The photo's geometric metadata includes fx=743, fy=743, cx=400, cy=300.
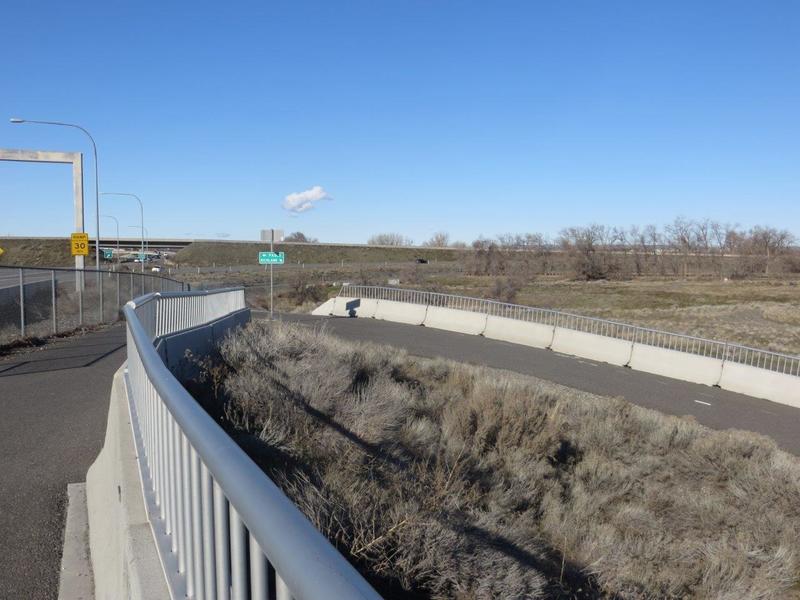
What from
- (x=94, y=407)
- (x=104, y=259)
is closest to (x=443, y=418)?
(x=94, y=407)

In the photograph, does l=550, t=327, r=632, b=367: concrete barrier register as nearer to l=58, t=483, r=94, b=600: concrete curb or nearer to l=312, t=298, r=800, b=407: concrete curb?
l=312, t=298, r=800, b=407: concrete curb

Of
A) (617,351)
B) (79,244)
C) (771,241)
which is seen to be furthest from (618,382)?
(771,241)

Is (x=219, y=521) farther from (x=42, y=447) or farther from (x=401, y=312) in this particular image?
(x=401, y=312)

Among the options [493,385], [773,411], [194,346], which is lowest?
[773,411]

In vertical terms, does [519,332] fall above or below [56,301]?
below

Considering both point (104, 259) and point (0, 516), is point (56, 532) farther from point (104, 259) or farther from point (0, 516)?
point (104, 259)

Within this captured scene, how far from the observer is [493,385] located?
1477 cm

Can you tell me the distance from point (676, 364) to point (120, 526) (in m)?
20.6

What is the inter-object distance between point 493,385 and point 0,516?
33.0ft

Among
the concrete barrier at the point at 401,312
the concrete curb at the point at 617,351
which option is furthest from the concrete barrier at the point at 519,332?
the concrete barrier at the point at 401,312

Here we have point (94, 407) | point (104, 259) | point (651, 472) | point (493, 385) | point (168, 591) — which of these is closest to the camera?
point (168, 591)

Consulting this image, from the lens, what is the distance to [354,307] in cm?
3653

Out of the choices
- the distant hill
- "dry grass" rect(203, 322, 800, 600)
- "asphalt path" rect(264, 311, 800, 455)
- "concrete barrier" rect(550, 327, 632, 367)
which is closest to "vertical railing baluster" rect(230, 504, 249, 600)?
"dry grass" rect(203, 322, 800, 600)

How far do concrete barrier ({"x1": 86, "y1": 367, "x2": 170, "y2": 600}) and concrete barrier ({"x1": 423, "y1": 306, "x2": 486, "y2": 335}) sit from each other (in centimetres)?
2386
